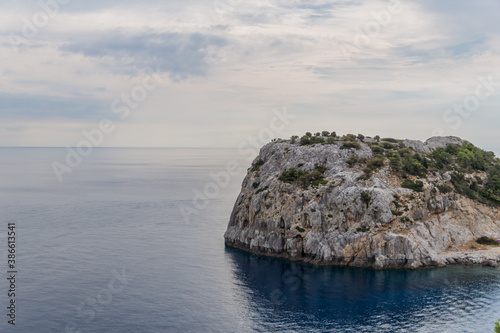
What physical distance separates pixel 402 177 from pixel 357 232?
2379 centimetres

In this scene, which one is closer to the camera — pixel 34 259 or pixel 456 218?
pixel 34 259

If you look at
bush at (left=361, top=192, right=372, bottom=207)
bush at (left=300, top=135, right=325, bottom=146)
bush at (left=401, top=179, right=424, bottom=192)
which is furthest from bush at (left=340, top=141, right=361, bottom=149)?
bush at (left=361, top=192, right=372, bottom=207)

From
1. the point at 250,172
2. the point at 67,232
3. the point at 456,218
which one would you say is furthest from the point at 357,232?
the point at 67,232

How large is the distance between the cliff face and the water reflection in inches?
152

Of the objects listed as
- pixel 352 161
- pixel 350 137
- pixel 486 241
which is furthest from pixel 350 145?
pixel 486 241

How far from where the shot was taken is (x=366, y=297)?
245 feet

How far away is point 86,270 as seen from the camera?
86.7 meters

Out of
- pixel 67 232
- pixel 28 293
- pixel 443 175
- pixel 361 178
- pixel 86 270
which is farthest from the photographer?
pixel 67 232

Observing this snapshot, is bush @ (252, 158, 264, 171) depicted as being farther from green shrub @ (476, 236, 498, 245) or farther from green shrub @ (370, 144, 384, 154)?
green shrub @ (476, 236, 498, 245)

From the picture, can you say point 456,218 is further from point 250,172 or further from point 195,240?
point 195,240

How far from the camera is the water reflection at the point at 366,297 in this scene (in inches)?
2505

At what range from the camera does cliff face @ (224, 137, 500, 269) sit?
300 feet

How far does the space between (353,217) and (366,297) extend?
79.3ft

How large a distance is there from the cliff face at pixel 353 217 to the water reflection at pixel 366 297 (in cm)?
387
